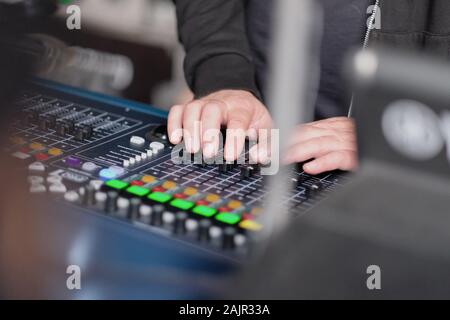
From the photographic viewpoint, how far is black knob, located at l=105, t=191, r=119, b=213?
3.50 feet

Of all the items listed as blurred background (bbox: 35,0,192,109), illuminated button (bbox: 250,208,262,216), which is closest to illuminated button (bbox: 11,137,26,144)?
illuminated button (bbox: 250,208,262,216)

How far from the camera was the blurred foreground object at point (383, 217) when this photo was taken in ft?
1.83

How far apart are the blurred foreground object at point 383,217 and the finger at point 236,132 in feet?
2.03

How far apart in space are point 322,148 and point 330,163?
0.14ft

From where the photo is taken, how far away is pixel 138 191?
112 cm

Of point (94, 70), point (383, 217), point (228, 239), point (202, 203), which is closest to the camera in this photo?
point (383, 217)

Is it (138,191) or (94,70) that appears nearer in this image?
(138,191)

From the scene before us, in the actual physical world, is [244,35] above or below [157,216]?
above

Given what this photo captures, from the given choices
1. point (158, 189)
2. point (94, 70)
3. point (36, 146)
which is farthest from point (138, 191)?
point (94, 70)

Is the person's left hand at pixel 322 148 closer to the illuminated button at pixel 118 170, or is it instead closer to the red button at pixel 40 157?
the illuminated button at pixel 118 170

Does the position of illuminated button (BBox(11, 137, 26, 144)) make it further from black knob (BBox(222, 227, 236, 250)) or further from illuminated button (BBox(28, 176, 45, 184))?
black knob (BBox(222, 227, 236, 250))

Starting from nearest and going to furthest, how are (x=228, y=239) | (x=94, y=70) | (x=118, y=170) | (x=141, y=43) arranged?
(x=228, y=239) < (x=118, y=170) < (x=94, y=70) < (x=141, y=43)

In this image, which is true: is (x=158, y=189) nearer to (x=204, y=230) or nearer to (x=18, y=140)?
(x=204, y=230)

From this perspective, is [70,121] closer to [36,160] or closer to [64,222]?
[36,160]
